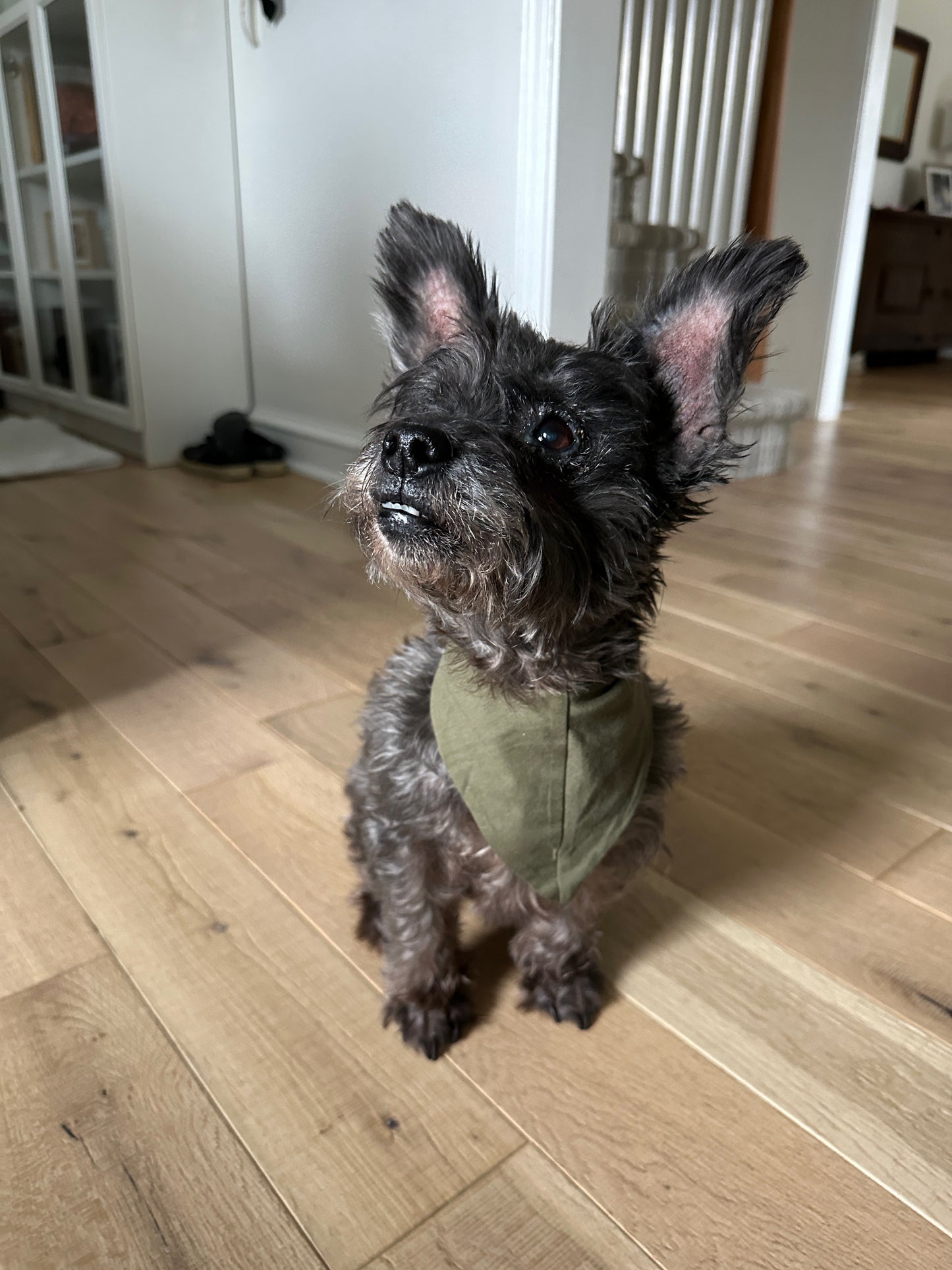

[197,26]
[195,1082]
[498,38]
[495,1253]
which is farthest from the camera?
[197,26]

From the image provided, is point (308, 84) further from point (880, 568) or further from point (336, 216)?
point (880, 568)

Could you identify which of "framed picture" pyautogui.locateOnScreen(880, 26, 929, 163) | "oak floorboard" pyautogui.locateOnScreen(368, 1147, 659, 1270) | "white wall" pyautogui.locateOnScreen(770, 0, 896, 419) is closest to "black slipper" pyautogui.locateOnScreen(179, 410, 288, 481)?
"white wall" pyautogui.locateOnScreen(770, 0, 896, 419)

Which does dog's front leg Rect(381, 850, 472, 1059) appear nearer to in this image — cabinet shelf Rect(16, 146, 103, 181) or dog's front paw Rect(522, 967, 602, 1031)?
dog's front paw Rect(522, 967, 602, 1031)

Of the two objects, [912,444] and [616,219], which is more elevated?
[616,219]

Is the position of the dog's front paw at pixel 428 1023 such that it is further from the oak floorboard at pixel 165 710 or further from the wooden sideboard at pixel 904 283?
the wooden sideboard at pixel 904 283

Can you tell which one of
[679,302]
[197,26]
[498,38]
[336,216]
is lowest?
[679,302]

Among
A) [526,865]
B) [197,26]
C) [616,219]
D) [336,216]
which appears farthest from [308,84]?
[526,865]

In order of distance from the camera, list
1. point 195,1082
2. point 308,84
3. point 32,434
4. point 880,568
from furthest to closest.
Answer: point 32,434 < point 308,84 < point 880,568 < point 195,1082

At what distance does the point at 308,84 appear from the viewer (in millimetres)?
3223

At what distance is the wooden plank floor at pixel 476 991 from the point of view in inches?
35.5

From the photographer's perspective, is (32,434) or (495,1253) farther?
(32,434)

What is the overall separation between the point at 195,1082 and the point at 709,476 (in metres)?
0.90

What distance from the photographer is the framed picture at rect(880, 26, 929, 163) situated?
736 centimetres

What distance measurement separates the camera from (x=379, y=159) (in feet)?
9.92
